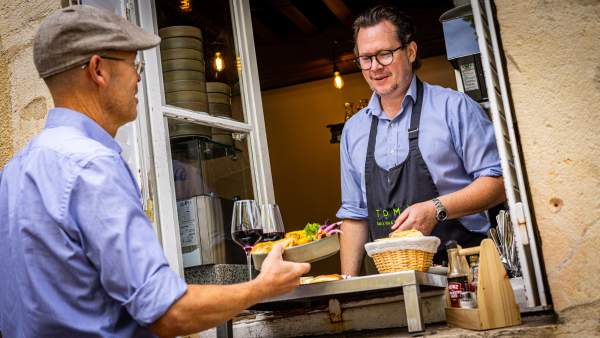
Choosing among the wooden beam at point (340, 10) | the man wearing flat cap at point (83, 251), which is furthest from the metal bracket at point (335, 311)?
the wooden beam at point (340, 10)

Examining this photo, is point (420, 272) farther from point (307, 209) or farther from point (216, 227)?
point (307, 209)

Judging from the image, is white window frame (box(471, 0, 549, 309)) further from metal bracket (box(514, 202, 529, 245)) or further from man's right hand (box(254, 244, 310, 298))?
man's right hand (box(254, 244, 310, 298))

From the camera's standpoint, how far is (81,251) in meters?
1.50

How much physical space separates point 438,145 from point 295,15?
416 centimetres

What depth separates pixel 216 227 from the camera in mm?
3135

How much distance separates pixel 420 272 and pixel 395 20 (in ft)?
5.53

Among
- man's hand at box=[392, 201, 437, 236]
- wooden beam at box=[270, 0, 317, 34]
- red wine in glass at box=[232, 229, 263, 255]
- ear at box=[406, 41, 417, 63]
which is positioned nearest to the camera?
red wine in glass at box=[232, 229, 263, 255]

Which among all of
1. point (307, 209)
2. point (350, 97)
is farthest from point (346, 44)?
point (307, 209)

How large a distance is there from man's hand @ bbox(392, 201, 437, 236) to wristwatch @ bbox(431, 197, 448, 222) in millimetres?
18

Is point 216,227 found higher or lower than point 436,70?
lower

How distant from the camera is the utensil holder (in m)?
2.00

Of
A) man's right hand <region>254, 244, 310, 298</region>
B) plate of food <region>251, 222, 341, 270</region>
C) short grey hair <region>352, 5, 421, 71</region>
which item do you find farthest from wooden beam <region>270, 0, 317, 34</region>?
man's right hand <region>254, 244, 310, 298</region>

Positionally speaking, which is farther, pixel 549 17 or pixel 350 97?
pixel 350 97

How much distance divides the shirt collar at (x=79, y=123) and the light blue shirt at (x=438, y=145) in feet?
5.82
